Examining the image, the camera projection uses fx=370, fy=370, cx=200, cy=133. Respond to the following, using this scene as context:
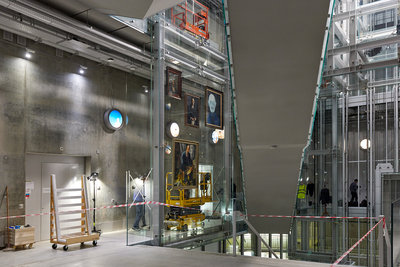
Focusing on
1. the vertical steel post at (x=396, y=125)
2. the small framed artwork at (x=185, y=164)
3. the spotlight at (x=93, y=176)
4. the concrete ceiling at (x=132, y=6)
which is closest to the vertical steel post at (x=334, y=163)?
the vertical steel post at (x=396, y=125)

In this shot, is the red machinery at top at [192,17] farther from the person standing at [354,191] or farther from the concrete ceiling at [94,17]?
the person standing at [354,191]

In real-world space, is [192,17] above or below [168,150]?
above

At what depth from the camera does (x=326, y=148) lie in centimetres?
1220

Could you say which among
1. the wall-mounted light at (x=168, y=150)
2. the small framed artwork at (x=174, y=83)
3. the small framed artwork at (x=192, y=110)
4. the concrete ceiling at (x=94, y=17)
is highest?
the concrete ceiling at (x=94, y=17)

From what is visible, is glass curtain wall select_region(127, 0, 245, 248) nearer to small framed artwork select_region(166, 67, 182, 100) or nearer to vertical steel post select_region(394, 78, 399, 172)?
small framed artwork select_region(166, 67, 182, 100)

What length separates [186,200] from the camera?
1034cm

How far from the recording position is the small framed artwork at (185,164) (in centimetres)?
999

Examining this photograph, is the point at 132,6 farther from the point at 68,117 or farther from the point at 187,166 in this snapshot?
the point at 68,117

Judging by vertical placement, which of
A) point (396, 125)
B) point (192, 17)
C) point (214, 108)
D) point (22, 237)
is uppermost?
point (192, 17)

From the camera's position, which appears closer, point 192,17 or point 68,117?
point 192,17

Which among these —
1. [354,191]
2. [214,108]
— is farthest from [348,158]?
[214,108]

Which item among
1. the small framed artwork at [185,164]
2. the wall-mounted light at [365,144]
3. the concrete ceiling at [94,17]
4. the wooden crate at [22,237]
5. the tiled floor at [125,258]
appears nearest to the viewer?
the tiled floor at [125,258]

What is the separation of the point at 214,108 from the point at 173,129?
217cm

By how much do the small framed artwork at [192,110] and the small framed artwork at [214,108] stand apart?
1.74 ft
